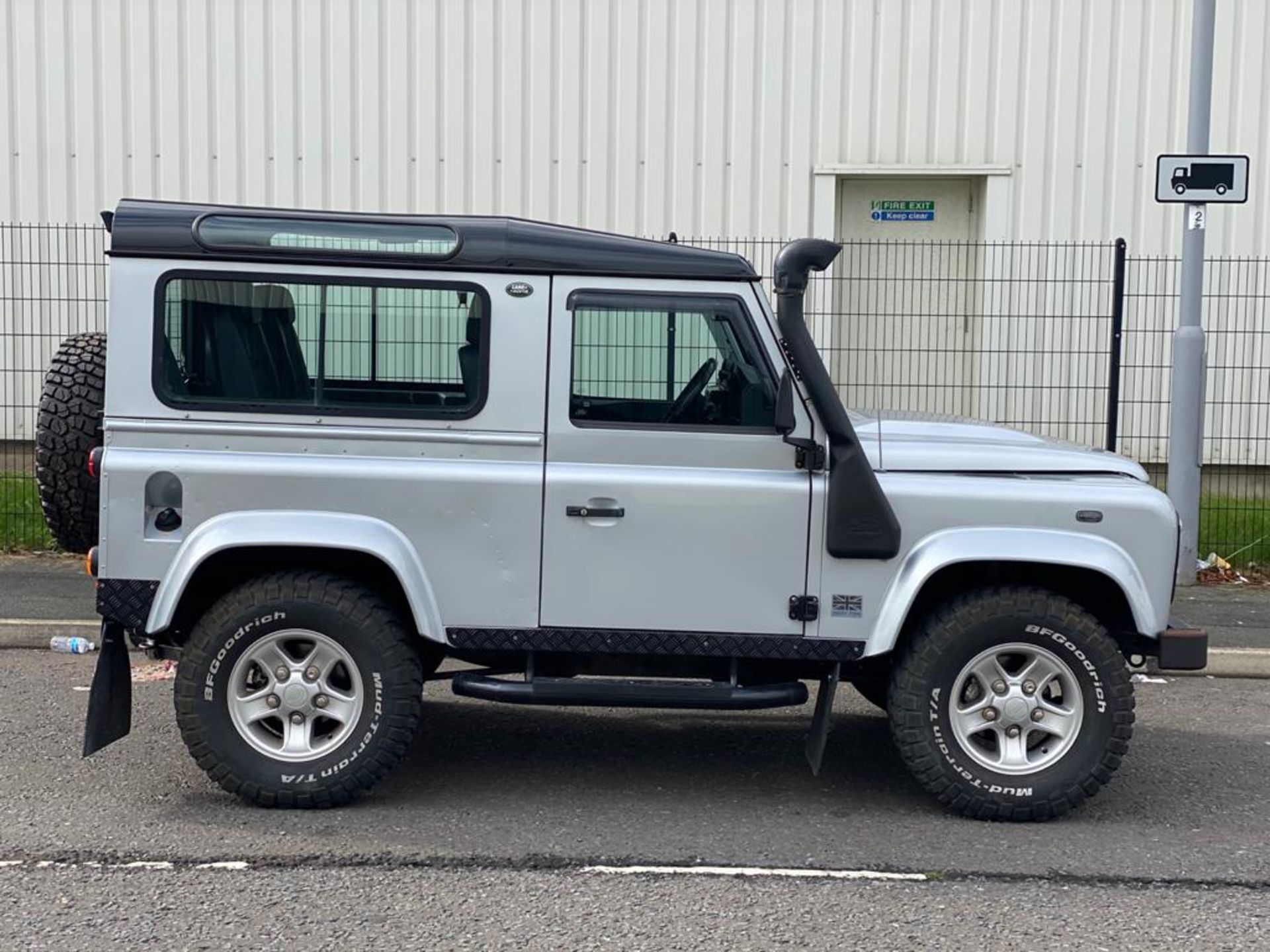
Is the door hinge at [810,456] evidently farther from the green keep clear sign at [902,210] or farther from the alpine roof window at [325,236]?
the green keep clear sign at [902,210]

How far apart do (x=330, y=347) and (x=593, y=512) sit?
1109 millimetres

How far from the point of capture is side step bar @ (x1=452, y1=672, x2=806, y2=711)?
503 cm

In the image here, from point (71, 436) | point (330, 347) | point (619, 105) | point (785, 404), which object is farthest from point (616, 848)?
point (619, 105)

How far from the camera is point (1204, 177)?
8.65m

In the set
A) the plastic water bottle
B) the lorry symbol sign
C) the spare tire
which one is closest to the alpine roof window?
the spare tire

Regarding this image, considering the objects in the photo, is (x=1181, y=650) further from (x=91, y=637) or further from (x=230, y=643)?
(x=91, y=637)

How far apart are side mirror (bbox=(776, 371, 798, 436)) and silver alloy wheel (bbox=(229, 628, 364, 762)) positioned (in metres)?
1.75

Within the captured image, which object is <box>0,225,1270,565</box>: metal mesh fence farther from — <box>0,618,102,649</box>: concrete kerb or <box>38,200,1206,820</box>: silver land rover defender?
<box>38,200,1206,820</box>: silver land rover defender

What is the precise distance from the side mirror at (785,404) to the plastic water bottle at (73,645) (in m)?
4.56

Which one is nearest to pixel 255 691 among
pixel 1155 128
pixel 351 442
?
pixel 351 442

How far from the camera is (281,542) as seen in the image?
485 centimetres

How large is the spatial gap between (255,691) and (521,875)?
124cm

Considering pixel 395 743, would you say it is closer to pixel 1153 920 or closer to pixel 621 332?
pixel 621 332

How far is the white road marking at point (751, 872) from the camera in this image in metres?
4.48
